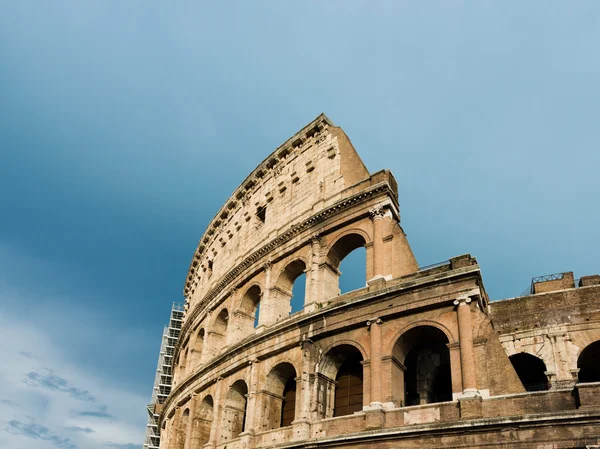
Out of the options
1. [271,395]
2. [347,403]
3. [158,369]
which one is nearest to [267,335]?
[271,395]

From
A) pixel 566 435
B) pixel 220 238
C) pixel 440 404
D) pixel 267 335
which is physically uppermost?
pixel 220 238

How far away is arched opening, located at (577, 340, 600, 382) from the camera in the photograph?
16.5 metres

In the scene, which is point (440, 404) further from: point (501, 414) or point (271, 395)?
point (271, 395)

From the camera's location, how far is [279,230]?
2345cm

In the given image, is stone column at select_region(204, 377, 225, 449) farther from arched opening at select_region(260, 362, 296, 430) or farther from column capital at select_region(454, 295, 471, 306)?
column capital at select_region(454, 295, 471, 306)

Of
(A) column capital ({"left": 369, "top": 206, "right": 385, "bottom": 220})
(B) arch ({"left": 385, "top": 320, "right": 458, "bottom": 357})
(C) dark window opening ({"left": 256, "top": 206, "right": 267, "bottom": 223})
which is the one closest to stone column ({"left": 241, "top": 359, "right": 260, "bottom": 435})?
(B) arch ({"left": 385, "top": 320, "right": 458, "bottom": 357})

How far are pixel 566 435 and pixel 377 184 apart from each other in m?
9.93

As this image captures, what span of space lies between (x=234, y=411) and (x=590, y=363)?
12856 mm

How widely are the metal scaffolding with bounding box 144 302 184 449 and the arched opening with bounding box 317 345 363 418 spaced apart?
30.3 metres

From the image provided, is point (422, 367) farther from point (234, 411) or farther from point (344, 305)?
point (234, 411)

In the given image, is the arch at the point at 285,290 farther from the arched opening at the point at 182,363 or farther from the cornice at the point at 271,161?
the arched opening at the point at 182,363

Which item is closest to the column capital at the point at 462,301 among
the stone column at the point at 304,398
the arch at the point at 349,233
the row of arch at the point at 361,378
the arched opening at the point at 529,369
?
the row of arch at the point at 361,378

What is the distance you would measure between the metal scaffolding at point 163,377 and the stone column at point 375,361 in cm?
3261

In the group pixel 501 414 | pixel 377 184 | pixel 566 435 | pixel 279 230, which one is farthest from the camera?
pixel 279 230
